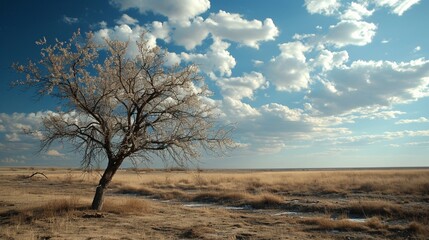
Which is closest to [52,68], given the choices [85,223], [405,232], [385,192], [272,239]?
[85,223]

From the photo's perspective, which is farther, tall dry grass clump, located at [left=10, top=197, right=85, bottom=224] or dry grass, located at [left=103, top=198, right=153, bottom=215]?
dry grass, located at [left=103, top=198, right=153, bottom=215]

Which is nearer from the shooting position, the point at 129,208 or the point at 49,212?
the point at 49,212

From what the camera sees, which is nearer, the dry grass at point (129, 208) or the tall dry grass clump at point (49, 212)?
the tall dry grass clump at point (49, 212)

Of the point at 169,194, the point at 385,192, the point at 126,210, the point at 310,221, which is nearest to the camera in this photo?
the point at 310,221

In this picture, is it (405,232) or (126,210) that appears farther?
(126,210)

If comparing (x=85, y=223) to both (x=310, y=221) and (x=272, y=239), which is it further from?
(x=310, y=221)

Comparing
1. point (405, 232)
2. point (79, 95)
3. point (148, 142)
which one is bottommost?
point (405, 232)

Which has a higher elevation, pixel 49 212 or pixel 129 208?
pixel 49 212

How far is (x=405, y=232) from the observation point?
13.3 m

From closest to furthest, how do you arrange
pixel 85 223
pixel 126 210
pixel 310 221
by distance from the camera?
pixel 85 223
pixel 310 221
pixel 126 210

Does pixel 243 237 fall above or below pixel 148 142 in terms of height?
below

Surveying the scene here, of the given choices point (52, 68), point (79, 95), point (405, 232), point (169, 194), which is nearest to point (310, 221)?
point (405, 232)

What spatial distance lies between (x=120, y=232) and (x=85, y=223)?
8.00 ft

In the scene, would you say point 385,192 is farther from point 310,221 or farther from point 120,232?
point 120,232
